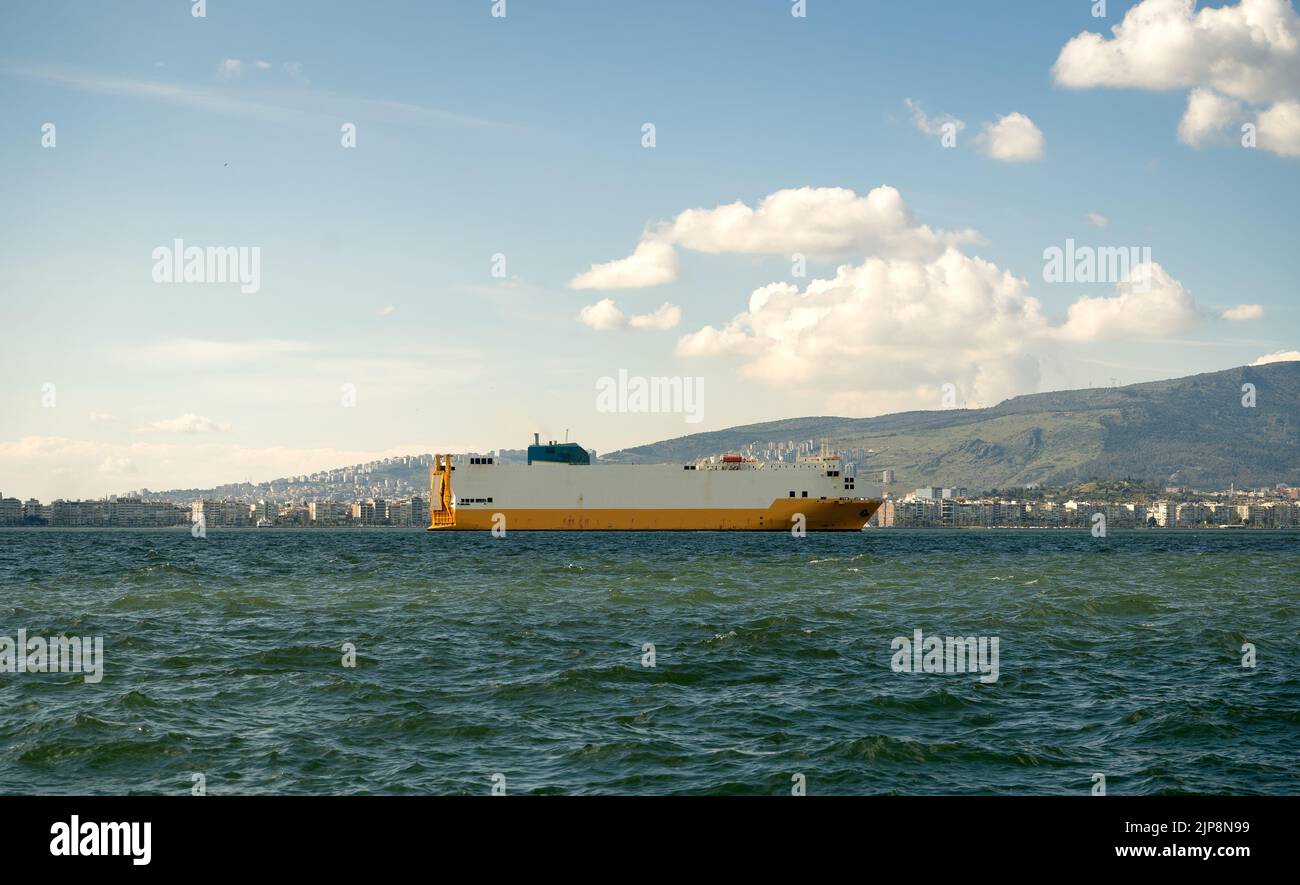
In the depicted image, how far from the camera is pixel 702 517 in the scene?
Answer: 11438 cm

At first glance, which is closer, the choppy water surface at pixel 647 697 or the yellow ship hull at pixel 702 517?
the choppy water surface at pixel 647 697

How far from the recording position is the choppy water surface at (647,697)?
1346 centimetres

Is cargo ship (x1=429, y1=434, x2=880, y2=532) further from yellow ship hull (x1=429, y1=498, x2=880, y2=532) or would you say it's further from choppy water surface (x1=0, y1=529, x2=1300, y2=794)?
choppy water surface (x1=0, y1=529, x2=1300, y2=794)

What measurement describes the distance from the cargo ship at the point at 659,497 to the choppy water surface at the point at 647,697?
76812 millimetres

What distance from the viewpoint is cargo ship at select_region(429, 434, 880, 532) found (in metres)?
114

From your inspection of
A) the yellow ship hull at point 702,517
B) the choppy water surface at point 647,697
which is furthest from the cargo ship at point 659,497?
the choppy water surface at point 647,697

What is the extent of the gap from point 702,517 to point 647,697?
9653cm

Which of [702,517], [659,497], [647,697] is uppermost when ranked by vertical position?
[659,497]

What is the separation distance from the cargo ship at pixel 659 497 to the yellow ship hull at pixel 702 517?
113 millimetres

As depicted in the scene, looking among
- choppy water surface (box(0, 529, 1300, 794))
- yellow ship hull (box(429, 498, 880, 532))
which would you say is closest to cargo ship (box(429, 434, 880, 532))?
yellow ship hull (box(429, 498, 880, 532))

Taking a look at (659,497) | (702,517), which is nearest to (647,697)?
(702,517)

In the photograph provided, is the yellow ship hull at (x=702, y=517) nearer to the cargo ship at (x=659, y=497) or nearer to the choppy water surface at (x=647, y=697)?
the cargo ship at (x=659, y=497)

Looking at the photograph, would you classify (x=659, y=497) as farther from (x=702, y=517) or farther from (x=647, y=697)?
(x=647, y=697)
